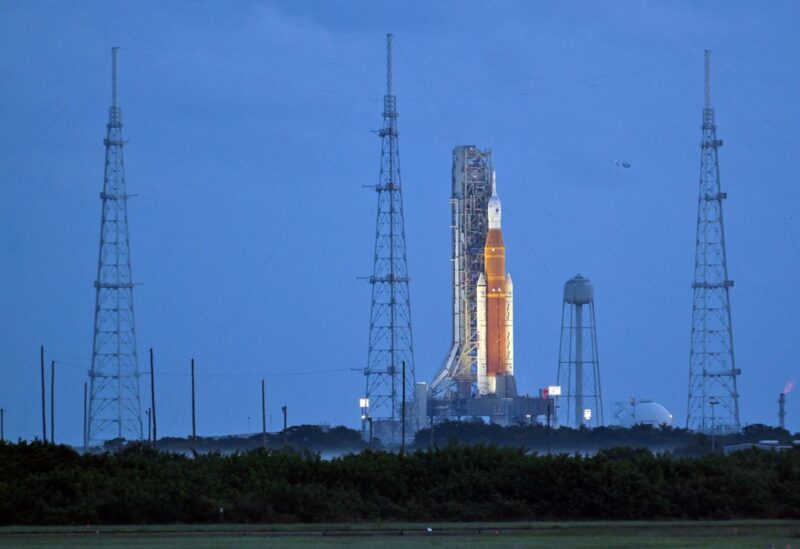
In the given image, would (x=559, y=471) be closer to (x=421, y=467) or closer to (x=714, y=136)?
(x=421, y=467)

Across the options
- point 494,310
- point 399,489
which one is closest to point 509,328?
point 494,310

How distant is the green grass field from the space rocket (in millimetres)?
72348

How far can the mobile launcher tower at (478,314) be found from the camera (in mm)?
106750

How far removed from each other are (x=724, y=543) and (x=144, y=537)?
10.8 metres

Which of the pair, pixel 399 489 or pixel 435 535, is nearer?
pixel 435 535

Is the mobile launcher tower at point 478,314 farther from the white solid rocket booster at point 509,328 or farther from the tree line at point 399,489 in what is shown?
the tree line at point 399,489

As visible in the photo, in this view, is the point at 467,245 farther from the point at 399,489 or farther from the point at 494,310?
the point at 399,489

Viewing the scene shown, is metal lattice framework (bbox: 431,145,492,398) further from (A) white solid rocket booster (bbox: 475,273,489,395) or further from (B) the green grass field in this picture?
(B) the green grass field

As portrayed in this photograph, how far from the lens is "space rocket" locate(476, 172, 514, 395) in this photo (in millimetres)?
106312

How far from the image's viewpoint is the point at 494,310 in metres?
107

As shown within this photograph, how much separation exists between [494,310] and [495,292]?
4.00ft

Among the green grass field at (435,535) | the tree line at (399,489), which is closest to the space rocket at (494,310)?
the tree line at (399,489)

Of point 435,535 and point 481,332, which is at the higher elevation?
point 481,332

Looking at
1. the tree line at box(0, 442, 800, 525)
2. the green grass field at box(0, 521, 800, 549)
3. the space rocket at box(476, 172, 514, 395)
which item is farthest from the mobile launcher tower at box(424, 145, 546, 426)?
the green grass field at box(0, 521, 800, 549)
